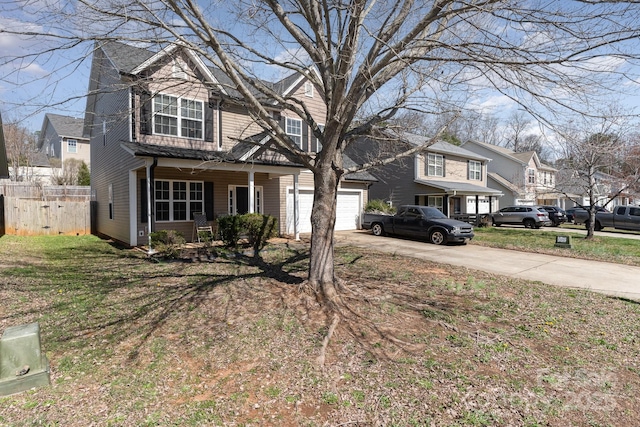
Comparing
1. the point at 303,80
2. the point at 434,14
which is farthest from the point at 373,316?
the point at 303,80

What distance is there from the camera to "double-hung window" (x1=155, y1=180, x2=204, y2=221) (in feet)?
40.3

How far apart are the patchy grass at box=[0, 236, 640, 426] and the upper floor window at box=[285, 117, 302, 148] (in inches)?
357

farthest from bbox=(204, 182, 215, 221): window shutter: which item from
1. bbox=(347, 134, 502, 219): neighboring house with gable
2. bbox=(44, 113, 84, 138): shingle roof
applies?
bbox=(44, 113, 84, 138): shingle roof

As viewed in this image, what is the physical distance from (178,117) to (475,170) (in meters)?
24.0

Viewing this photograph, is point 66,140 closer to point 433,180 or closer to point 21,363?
point 433,180

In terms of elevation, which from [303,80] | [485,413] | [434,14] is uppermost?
[303,80]

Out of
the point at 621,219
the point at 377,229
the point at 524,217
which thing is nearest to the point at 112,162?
the point at 377,229

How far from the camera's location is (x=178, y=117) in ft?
39.3

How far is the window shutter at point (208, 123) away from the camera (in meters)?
12.6

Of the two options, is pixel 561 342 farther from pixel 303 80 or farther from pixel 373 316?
pixel 303 80

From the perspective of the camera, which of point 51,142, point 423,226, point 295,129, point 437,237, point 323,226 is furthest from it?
point 51,142

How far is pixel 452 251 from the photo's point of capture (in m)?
11.7

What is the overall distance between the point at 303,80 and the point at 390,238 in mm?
8208

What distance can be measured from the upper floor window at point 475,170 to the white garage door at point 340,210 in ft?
45.5
